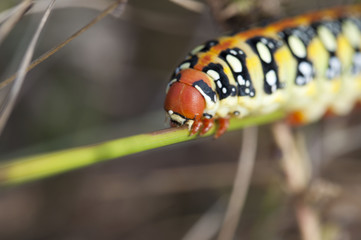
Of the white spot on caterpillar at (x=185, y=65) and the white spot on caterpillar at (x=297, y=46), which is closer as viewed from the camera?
the white spot on caterpillar at (x=185, y=65)

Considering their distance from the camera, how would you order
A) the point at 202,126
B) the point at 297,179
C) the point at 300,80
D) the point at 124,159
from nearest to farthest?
1. the point at 202,126
2. the point at 300,80
3. the point at 297,179
4. the point at 124,159

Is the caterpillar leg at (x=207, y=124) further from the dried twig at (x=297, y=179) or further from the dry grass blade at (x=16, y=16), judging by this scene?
the dried twig at (x=297, y=179)

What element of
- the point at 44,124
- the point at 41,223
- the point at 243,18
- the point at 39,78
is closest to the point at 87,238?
the point at 41,223

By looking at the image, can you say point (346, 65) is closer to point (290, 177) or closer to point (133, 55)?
point (290, 177)

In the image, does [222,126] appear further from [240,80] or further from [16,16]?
[16,16]

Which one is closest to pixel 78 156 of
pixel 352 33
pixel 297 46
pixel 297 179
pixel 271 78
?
pixel 271 78

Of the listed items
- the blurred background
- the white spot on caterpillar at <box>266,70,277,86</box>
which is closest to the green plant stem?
the white spot on caterpillar at <box>266,70,277,86</box>

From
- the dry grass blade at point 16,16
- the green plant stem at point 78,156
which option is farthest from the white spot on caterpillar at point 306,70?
the dry grass blade at point 16,16

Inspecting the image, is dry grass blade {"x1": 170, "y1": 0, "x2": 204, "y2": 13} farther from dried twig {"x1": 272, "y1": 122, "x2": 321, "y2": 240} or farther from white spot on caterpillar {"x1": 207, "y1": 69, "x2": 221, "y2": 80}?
dried twig {"x1": 272, "y1": 122, "x2": 321, "y2": 240}
